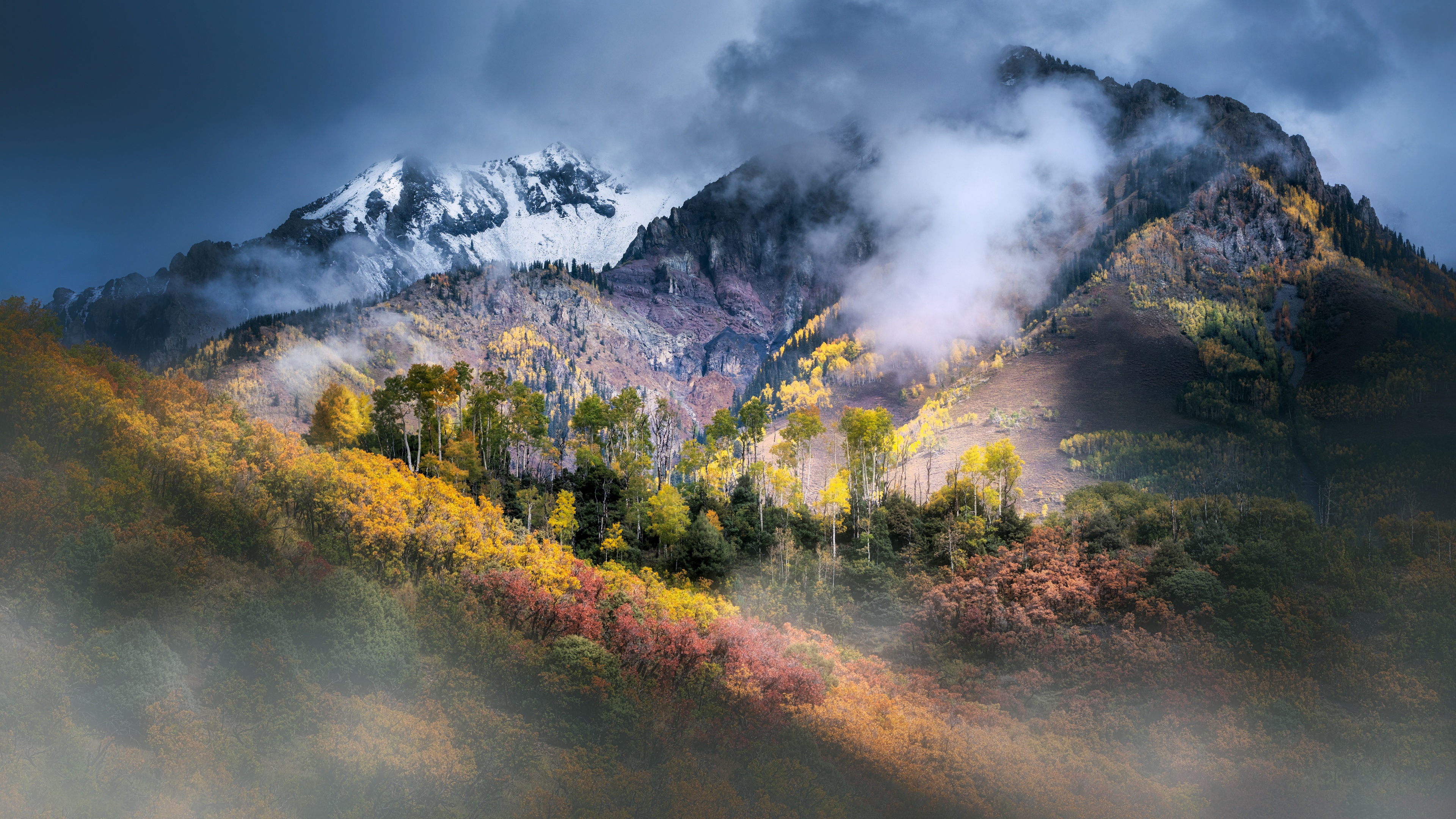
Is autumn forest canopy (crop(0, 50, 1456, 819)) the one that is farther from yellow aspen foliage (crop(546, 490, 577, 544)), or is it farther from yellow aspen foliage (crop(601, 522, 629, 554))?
yellow aspen foliage (crop(546, 490, 577, 544))

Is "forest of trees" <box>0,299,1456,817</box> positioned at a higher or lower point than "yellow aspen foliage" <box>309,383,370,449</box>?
lower

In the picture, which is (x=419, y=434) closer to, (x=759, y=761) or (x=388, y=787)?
(x=388, y=787)

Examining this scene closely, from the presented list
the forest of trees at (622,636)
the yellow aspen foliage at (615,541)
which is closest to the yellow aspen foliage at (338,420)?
the forest of trees at (622,636)

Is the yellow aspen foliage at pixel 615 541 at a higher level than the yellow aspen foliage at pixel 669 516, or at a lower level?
lower

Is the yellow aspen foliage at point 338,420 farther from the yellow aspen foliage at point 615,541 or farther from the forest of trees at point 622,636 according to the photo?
the yellow aspen foliage at point 615,541

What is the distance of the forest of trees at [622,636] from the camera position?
40.5 m

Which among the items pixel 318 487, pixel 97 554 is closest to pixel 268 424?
pixel 318 487

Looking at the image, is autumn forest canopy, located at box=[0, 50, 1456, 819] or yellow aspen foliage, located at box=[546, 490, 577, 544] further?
yellow aspen foliage, located at box=[546, 490, 577, 544]

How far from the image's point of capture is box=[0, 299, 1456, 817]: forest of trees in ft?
133

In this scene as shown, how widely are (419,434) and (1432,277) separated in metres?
191

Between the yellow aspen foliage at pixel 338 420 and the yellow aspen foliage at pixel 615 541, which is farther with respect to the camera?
the yellow aspen foliage at pixel 338 420

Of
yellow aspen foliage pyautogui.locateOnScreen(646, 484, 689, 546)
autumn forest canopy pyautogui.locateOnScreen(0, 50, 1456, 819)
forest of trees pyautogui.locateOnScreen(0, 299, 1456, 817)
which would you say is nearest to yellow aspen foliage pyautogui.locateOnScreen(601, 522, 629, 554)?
autumn forest canopy pyautogui.locateOnScreen(0, 50, 1456, 819)

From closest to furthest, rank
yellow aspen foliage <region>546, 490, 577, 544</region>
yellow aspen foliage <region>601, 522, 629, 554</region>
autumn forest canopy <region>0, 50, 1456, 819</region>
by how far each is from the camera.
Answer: autumn forest canopy <region>0, 50, 1456, 819</region> < yellow aspen foliage <region>546, 490, 577, 544</region> < yellow aspen foliage <region>601, 522, 629, 554</region>

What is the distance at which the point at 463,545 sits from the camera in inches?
2120
